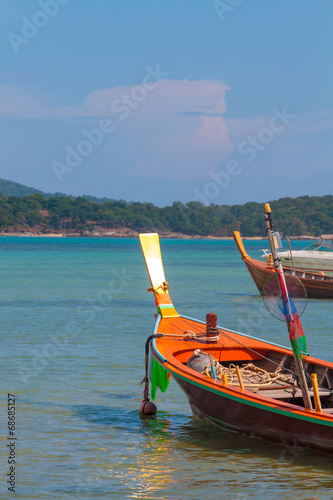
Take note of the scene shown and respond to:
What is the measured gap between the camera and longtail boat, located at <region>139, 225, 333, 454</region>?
9.02 metres

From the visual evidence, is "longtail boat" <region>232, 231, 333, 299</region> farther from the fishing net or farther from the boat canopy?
the fishing net

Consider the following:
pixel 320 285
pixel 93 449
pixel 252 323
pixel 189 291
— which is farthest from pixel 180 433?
pixel 189 291

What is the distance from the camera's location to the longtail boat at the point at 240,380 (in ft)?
29.6

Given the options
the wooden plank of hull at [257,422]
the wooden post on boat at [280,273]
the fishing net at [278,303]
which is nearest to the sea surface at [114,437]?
the wooden plank of hull at [257,422]

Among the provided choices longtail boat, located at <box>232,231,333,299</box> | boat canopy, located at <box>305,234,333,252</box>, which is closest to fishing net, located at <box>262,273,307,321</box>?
longtail boat, located at <box>232,231,333,299</box>

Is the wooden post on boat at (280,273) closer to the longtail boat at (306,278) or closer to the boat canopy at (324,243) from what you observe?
the longtail boat at (306,278)

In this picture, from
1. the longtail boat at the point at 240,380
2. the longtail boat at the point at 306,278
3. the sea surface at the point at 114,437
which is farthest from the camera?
the longtail boat at the point at 306,278

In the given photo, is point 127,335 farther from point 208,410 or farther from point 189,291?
point 189,291

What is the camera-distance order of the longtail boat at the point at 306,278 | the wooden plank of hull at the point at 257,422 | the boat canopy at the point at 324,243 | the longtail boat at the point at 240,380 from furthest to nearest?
1. the boat canopy at the point at 324,243
2. the longtail boat at the point at 306,278
3. the longtail boat at the point at 240,380
4. the wooden plank of hull at the point at 257,422

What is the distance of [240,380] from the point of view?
9.63 meters

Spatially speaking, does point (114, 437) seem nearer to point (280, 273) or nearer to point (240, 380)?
point (240, 380)

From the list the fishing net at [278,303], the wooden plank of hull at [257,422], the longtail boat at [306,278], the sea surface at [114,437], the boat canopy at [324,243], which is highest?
the boat canopy at [324,243]

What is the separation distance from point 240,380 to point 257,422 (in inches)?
24.2

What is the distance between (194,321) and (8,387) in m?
3.90
